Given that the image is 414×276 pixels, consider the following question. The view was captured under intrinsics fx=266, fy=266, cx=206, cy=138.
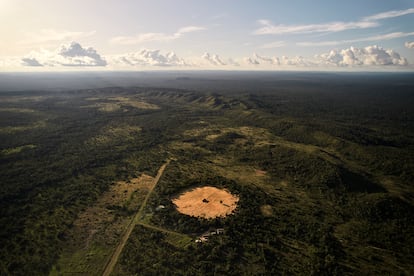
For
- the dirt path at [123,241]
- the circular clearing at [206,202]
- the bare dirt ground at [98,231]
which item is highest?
the bare dirt ground at [98,231]

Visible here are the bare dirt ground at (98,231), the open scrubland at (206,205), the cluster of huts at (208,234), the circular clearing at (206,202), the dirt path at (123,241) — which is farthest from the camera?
the circular clearing at (206,202)

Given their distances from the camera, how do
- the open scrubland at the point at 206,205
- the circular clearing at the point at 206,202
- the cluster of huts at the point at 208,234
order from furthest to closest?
the circular clearing at the point at 206,202 < the cluster of huts at the point at 208,234 < the open scrubland at the point at 206,205

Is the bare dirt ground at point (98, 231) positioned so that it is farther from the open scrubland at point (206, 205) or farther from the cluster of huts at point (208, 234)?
the cluster of huts at point (208, 234)

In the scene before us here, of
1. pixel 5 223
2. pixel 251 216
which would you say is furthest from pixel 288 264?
pixel 5 223

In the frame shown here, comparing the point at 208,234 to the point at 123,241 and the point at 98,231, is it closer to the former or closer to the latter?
the point at 123,241

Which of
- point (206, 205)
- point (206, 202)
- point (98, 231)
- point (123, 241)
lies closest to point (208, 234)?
point (206, 205)

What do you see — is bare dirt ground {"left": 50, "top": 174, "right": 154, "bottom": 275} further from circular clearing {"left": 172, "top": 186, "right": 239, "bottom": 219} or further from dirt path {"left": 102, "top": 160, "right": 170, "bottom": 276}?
circular clearing {"left": 172, "top": 186, "right": 239, "bottom": 219}

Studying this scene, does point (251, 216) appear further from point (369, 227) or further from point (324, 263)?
point (369, 227)

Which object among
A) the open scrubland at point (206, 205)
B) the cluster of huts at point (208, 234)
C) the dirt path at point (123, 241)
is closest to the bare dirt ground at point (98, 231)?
the open scrubland at point (206, 205)

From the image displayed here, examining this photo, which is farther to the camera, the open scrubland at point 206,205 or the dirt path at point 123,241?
the open scrubland at point 206,205
